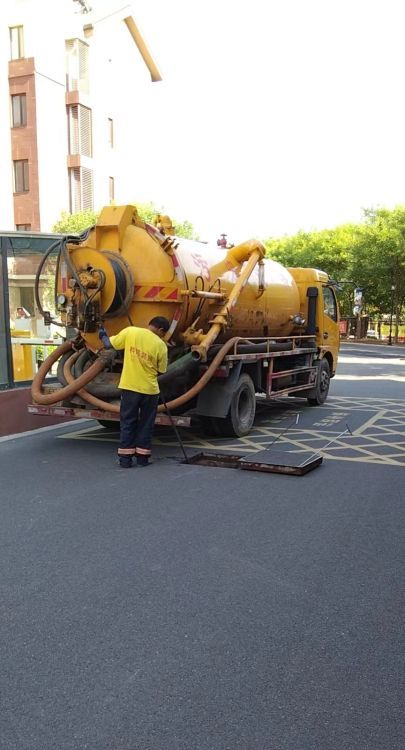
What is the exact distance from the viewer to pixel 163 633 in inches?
134

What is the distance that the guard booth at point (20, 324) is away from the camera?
943 centimetres

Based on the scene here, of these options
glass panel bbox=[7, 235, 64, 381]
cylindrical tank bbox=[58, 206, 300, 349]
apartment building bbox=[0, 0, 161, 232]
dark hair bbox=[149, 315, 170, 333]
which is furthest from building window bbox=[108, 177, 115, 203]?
dark hair bbox=[149, 315, 170, 333]

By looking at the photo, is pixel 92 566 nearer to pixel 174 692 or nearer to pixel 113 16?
pixel 174 692

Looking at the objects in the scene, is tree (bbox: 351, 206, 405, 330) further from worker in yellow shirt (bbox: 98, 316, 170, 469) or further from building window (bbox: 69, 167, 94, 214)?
worker in yellow shirt (bbox: 98, 316, 170, 469)

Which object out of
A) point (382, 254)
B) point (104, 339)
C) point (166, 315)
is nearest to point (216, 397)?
point (166, 315)

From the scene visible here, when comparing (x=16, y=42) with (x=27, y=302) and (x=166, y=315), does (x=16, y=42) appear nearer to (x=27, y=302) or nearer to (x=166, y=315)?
(x=27, y=302)

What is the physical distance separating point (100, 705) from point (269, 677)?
802mm

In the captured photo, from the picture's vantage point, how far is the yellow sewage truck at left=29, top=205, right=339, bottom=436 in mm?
7832

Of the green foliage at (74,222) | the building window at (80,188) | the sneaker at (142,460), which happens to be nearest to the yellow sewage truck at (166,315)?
the sneaker at (142,460)

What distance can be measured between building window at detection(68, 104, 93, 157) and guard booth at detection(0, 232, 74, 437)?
26.9 m

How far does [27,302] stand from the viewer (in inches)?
416

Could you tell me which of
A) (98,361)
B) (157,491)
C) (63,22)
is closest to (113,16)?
(63,22)

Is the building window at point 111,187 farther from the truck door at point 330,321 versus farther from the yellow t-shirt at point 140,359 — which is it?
the yellow t-shirt at point 140,359

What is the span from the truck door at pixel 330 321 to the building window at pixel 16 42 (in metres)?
27.0
